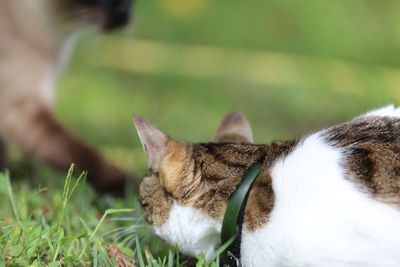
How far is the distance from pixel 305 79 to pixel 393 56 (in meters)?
0.85

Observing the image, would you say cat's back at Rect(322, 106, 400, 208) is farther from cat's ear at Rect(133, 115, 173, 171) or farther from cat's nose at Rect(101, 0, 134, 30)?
cat's nose at Rect(101, 0, 134, 30)

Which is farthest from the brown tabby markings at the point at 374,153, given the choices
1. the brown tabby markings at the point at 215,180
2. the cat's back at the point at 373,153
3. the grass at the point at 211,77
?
the grass at the point at 211,77

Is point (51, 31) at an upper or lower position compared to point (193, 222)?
upper

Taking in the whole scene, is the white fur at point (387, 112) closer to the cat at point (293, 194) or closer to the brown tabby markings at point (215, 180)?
the cat at point (293, 194)

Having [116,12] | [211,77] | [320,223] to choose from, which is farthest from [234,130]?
[211,77]

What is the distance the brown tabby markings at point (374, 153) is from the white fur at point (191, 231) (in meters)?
0.32

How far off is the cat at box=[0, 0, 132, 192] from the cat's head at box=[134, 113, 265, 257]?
1.20 meters

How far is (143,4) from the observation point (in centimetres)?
599

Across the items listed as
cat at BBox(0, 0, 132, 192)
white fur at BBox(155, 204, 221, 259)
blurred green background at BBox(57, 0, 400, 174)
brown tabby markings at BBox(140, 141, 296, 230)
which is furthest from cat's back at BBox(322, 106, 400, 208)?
blurred green background at BBox(57, 0, 400, 174)

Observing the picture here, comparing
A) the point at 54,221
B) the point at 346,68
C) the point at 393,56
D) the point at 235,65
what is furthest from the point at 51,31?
the point at 393,56

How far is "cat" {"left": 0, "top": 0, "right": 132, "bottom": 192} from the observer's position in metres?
3.15

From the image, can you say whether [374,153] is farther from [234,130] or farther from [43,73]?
[43,73]

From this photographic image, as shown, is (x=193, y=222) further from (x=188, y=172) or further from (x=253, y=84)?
(x=253, y=84)

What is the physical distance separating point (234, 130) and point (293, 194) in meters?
0.48
